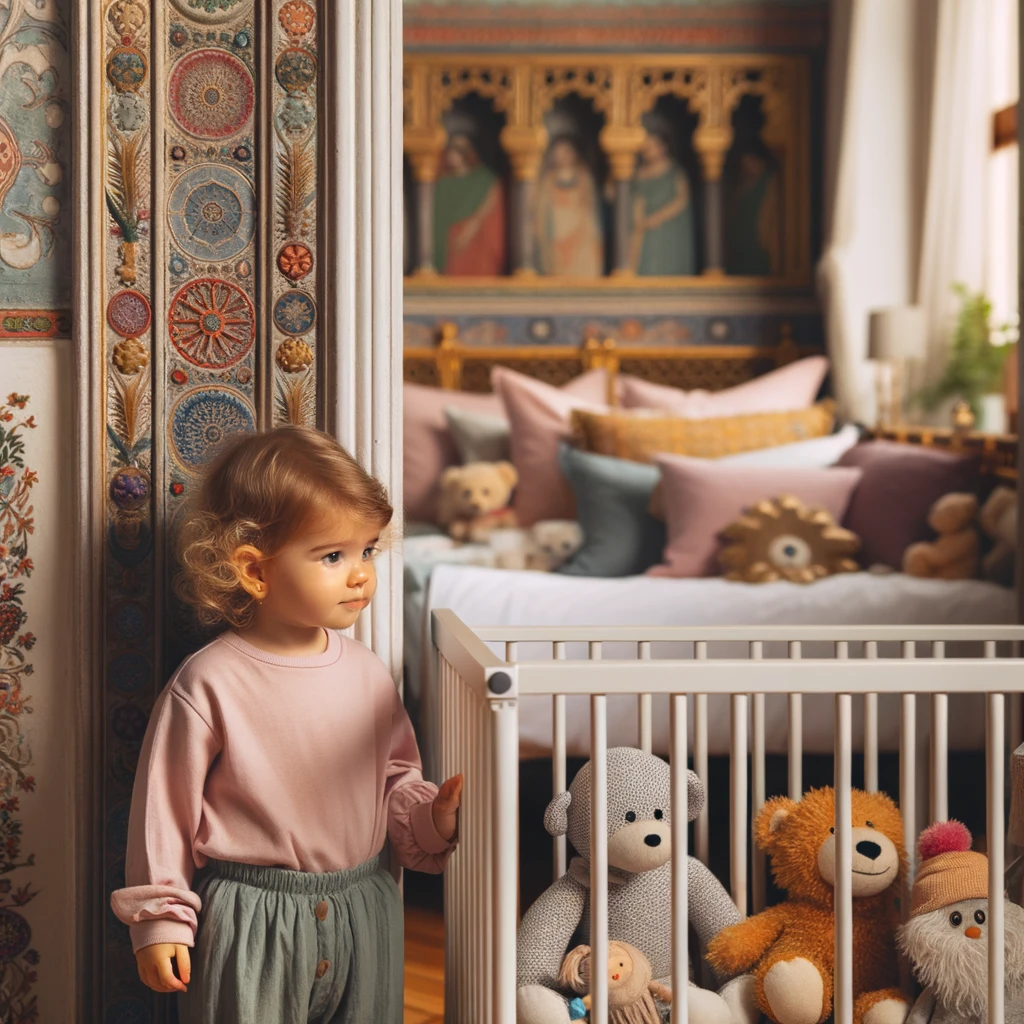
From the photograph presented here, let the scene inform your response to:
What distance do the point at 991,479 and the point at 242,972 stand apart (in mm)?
2092

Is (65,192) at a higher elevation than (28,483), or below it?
higher

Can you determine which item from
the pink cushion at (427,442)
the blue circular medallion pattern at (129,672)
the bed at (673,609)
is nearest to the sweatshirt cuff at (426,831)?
the blue circular medallion pattern at (129,672)

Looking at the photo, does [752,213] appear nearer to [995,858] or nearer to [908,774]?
[908,774]

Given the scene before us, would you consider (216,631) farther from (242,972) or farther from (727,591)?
(727,591)

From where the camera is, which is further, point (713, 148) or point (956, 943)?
point (713, 148)

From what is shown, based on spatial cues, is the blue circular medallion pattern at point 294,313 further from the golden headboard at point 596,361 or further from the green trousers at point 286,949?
the golden headboard at point 596,361

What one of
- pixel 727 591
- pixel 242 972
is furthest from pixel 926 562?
pixel 242 972

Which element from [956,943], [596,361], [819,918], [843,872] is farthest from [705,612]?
[596,361]

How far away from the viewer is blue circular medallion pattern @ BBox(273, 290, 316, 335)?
1.52 m

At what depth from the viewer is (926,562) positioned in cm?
262

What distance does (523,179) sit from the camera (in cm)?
447

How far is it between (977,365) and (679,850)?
306 cm

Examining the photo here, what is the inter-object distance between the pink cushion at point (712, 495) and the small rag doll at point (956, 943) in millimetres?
1267

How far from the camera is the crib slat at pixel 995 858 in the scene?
1.24m
